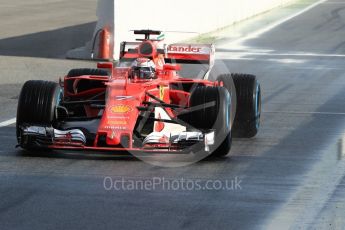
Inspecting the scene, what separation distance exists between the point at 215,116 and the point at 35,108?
78.9 inches

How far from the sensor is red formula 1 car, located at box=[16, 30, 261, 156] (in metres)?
11.2

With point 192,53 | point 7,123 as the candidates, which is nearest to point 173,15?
point 192,53

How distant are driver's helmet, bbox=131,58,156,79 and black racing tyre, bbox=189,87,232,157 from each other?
0.89 m

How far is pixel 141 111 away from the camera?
11.6m

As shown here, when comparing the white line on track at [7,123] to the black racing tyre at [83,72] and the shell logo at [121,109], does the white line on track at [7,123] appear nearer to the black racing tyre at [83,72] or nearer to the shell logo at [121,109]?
the black racing tyre at [83,72]

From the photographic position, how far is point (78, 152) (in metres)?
11.7

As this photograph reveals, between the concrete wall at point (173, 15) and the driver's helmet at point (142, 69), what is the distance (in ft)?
12.1

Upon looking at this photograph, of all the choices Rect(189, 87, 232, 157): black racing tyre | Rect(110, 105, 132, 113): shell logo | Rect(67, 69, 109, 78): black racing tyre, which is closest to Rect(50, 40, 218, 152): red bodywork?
Rect(110, 105, 132, 113): shell logo

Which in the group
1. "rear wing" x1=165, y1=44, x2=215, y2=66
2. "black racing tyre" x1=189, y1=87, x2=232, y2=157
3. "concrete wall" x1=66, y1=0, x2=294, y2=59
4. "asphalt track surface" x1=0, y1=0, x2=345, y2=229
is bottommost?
"concrete wall" x1=66, y1=0, x2=294, y2=59

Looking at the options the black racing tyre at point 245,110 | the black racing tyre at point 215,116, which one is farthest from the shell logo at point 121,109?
the black racing tyre at point 245,110

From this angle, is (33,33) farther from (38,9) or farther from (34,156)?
(34,156)

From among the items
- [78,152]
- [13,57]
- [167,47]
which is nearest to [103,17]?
[13,57]

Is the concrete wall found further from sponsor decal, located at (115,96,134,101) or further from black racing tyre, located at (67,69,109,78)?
sponsor decal, located at (115,96,134,101)

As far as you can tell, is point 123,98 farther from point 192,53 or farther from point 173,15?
point 173,15
